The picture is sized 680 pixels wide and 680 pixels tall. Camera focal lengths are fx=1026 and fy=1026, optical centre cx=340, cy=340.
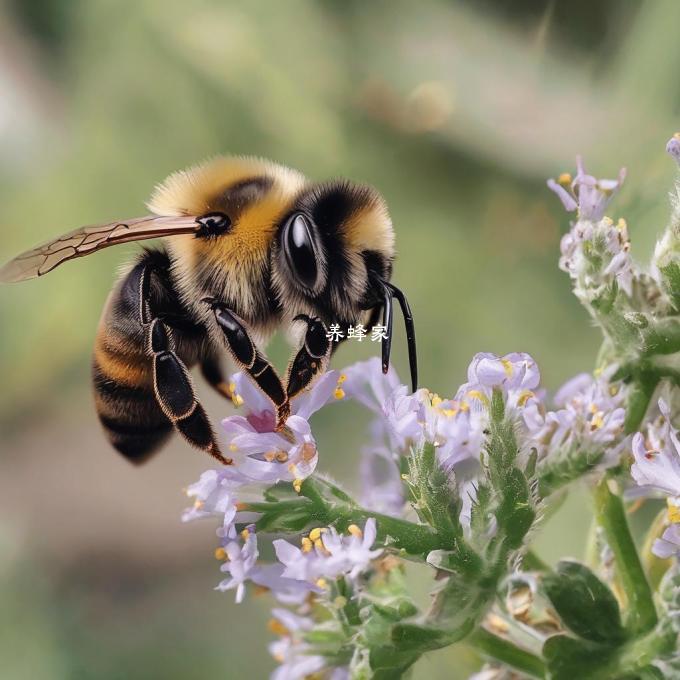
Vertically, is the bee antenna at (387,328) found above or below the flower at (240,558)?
above

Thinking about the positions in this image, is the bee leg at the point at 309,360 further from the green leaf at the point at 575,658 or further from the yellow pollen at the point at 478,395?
the green leaf at the point at 575,658

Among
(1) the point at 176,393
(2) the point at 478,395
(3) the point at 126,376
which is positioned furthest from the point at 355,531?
(3) the point at 126,376

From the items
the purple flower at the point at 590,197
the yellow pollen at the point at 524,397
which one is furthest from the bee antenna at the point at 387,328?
the purple flower at the point at 590,197

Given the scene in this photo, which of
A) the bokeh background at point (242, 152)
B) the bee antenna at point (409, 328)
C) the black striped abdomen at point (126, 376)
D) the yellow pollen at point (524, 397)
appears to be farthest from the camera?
the bokeh background at point (242, 152)

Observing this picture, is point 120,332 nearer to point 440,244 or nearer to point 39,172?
point 440,244

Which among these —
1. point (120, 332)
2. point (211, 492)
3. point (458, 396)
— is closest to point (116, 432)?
point (120, 332)

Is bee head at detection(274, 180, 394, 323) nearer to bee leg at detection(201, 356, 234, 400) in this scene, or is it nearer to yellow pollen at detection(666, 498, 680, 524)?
bee leg at detection(201, 356, 234, 400)
